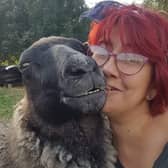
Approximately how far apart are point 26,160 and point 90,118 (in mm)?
560

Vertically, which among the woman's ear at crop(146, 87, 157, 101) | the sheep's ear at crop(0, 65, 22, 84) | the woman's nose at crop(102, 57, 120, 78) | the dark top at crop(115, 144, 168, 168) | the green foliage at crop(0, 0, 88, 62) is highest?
the woman's nose at crop(102, 57, 120, 78)

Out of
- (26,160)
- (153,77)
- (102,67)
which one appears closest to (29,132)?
(26,160)

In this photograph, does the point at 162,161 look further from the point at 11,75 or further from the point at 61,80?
the point at 11,75

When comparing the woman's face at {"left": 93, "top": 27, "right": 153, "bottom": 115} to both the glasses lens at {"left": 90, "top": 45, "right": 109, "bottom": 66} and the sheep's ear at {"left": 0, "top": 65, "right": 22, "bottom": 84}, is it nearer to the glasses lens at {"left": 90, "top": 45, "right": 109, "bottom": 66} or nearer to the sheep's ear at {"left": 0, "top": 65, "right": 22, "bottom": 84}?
the glasses lens at {"left": 90, "top": 45, "right": 109, "bottom": 66}

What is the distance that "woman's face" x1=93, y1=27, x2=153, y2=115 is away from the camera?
12.2 feet

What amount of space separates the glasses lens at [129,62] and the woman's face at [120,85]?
0.10 feet

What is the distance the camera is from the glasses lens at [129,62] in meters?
3.73

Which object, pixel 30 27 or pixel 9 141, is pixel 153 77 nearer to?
pixel 9 141

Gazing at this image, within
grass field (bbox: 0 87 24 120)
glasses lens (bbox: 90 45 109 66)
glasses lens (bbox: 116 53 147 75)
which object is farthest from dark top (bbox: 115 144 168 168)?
grass field (bbox: 0 87 24 120)

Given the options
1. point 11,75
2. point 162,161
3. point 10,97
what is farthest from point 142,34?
point 10,97

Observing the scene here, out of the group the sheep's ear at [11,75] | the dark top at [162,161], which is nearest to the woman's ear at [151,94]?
the dark top at [162,161]

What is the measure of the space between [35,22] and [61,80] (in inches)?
1166

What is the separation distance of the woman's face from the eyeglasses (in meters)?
0.02

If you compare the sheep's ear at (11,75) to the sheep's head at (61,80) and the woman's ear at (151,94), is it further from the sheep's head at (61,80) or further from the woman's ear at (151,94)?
the woman's ear at (151,94)
